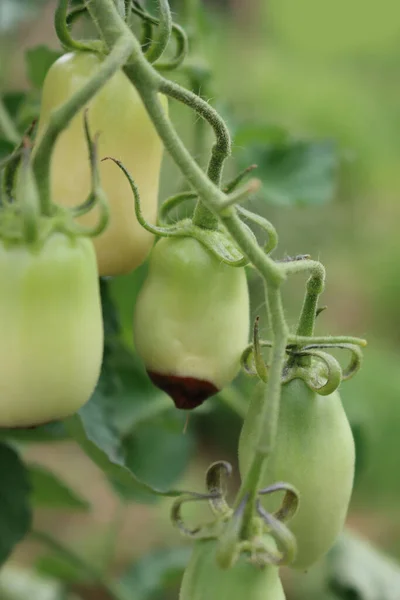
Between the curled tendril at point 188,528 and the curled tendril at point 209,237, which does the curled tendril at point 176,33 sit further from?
the curled tendril at point 188,528

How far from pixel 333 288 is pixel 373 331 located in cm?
32

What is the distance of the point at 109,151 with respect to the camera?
54 cm

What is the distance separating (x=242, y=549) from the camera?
46 cm

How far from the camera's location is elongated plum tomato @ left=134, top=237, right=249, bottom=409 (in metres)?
0.53

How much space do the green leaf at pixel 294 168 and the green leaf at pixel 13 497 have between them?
1.12ft

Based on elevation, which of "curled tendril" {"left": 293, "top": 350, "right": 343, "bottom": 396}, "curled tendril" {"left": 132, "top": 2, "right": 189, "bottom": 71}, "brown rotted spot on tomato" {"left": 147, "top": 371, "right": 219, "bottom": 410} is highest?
"curled tendril" {"left": 132, "top": 2, "right": 189, "bottom": 71}

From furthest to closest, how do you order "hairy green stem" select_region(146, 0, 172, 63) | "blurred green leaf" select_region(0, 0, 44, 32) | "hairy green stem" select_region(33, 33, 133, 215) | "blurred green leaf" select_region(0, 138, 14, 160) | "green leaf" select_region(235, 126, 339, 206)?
"blurred green leaf" select_region(0, 0, 44, 32)
"green leaf" select_region(235, 126, 339, 206)
"blurred green leaf" select_region(0, 138, 14, 160)
"hairy green stem" select_region(146, 0, 172, 63)
"hairy green stem" select_region(33, 33, 133, 215)

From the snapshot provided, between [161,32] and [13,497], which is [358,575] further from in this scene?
[161,32]

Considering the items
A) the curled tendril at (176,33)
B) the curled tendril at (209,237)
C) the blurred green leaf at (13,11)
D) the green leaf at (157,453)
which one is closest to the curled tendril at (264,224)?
the curled tendril at (209,237)

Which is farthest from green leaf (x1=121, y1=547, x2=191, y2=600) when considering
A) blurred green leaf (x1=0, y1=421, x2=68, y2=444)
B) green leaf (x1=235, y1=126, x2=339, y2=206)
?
green leaf (x1=235, y1=126, x2=339, y2=206)

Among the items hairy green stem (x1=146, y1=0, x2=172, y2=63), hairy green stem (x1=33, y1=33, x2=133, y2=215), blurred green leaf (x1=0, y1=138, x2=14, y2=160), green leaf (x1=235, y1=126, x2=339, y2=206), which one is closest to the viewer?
hairy green stem (x1=33, y1=33, x2=133, y2=215)

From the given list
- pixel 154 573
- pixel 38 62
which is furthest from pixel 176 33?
pixel 154 573

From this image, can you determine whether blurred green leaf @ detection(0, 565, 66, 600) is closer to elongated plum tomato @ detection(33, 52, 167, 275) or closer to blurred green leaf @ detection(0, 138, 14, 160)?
blurred green leaf @ detection(0, 138, 14, 160)

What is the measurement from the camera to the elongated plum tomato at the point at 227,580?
1.55 ft
